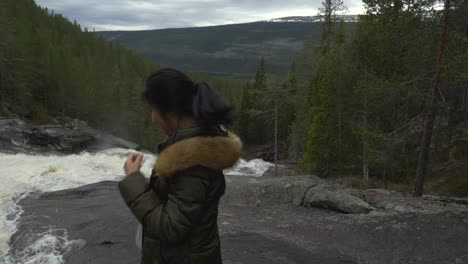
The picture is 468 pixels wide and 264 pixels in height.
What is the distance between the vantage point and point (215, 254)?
249cm

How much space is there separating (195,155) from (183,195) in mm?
235

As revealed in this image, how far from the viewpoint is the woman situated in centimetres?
220

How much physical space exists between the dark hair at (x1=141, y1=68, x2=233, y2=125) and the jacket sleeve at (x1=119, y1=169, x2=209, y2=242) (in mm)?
382

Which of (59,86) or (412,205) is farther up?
(59,86)

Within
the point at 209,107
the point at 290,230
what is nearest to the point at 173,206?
the point at 209,107

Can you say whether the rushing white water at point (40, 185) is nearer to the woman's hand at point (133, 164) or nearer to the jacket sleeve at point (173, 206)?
the woman's hand at point (133, 164)

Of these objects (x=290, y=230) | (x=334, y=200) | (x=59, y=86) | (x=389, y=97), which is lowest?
(x=290, y=230)

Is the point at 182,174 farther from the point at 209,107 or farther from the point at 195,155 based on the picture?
the point at 209,107

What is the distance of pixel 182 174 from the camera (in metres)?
2.22

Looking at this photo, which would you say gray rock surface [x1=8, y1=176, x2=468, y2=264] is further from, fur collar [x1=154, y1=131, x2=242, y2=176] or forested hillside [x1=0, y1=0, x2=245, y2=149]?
forested hillside [x1=0, y1=0, x2=245, y2=149]

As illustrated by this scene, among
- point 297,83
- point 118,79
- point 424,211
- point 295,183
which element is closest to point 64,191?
point 295,183

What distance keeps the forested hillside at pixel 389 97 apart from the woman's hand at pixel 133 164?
Result: 35.3ft

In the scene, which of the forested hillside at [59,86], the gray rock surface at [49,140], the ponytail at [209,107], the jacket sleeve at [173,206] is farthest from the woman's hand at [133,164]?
the forested hillside at [59,86]

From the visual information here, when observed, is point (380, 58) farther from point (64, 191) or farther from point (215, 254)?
point (215, 254)
